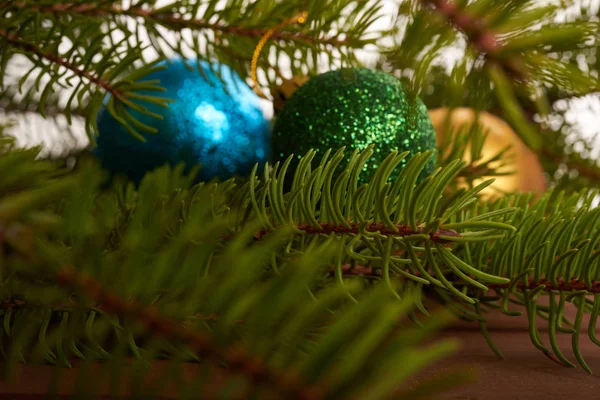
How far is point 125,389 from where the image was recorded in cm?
18

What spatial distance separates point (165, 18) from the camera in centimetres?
30

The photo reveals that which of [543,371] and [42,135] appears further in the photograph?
[42,135]

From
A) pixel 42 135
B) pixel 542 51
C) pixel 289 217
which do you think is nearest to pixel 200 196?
pixel 289 217

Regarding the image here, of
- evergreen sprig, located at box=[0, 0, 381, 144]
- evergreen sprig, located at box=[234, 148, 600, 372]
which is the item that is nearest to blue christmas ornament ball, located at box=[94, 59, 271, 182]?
evergreen sprig, located at box=[0, 0, 381, 144]

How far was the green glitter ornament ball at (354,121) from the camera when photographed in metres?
0.27

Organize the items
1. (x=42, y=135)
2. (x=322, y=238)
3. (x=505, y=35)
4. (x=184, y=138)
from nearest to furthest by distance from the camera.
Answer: (x=505, y=35) → (x=322, y=238) → (x=184, y=138) → (x=42, y=135)

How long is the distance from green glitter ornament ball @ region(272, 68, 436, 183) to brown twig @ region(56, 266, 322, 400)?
7.0 inches

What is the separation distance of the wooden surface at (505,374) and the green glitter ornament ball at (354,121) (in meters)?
0.09

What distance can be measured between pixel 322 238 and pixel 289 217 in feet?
0.10

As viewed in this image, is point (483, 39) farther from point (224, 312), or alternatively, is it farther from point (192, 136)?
point (192, 136)

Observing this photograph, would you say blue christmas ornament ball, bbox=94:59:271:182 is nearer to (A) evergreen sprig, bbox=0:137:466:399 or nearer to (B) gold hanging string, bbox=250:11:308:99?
(B) gold hanging string, bbox=250:11:308:99

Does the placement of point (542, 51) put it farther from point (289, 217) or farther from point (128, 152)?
point (128, 152)

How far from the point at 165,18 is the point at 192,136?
74 millimetres

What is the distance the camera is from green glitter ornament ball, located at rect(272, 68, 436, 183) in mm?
269
